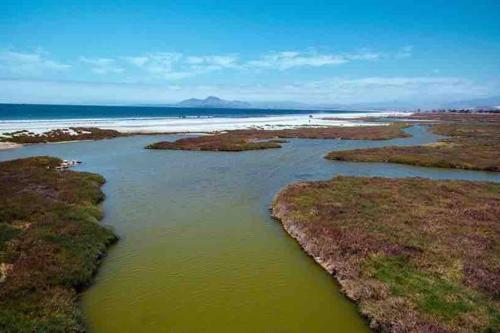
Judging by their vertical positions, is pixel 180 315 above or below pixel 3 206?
below

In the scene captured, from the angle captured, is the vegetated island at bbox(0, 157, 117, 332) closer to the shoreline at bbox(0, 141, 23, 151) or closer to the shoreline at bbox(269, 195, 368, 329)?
the shoreline at bbox(269, 195, 368, 329)

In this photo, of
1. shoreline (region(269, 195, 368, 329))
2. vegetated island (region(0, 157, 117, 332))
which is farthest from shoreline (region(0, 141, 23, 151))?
shoreline (region(269, 195, 368, 329))

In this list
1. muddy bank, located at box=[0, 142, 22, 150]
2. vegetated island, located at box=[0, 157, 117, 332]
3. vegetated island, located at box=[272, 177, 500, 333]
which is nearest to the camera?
vegetated island, located at box=[0, 157, 117, 332]

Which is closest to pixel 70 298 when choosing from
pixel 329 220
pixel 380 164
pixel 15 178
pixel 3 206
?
pixel 3 206

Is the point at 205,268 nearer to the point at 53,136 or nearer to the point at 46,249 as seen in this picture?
the point at 46,249

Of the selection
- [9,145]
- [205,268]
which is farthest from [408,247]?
[9,145]

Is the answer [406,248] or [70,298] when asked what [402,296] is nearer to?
[406,248]
